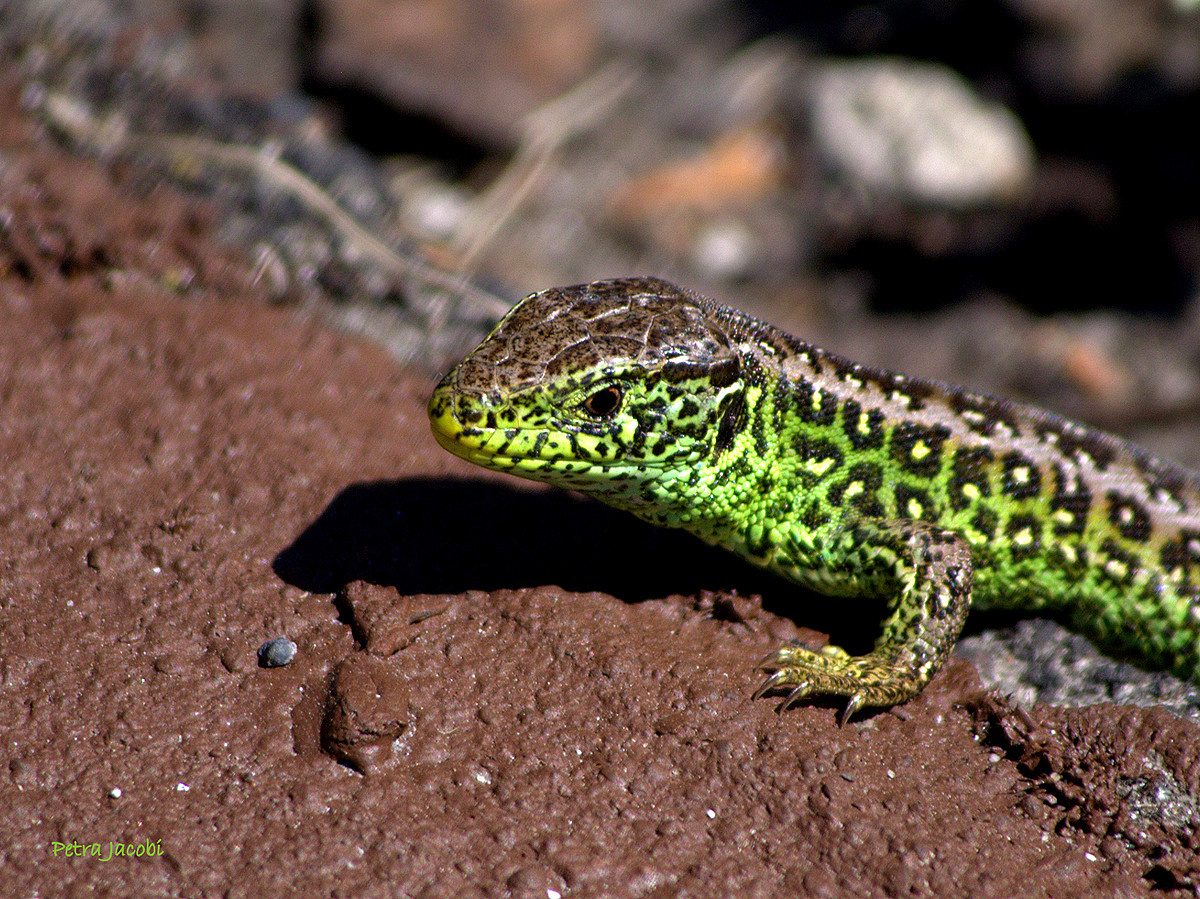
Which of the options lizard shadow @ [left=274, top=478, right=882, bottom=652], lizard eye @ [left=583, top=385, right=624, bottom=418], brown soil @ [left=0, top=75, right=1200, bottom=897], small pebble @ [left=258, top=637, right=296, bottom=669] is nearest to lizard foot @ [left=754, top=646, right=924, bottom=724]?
brown soil @ [left=0, top=75, right=1200, bottom=897]

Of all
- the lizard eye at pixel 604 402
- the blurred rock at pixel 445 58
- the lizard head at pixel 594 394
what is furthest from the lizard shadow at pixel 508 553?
the blurred rock at pixel 445 58

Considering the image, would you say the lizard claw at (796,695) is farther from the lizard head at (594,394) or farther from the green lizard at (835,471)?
the lizard head at (594,394)

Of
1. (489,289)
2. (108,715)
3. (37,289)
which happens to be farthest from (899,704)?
(37,289)

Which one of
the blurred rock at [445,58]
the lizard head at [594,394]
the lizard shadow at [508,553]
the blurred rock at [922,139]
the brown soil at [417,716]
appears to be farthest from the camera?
the blurred rock at [922,139]

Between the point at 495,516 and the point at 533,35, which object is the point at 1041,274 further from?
the point at 495,516

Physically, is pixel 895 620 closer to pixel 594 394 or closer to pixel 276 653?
pixel 594 394

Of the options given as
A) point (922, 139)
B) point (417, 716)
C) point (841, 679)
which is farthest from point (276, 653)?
point (922, 139)

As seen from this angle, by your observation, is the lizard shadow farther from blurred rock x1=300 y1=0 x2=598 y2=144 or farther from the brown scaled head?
blurred rock x1=300 y1=0 x2=598 y2=144
